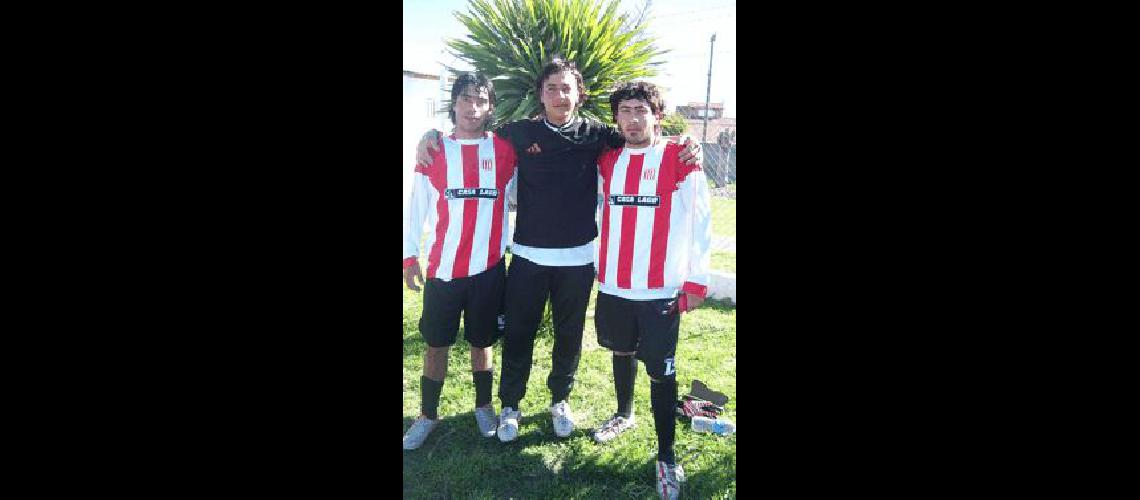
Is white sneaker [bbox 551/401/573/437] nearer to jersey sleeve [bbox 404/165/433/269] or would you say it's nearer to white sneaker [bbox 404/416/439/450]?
white sneaker [bbox 404/416/439/450]

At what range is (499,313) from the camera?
102 inches

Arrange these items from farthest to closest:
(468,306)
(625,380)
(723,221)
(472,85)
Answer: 1. (723,221)
2. (625,380)
3. (468,306)
4. (472,85)

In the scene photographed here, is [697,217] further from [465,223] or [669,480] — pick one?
[669,480]

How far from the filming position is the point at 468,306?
8.32 feet

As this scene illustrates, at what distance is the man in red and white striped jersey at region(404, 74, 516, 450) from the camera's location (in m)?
2.41

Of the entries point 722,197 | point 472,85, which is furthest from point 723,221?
point 472,85

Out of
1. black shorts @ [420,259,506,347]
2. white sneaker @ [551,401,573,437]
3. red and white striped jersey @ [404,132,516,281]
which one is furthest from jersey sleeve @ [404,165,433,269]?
white sneaker @ [551,401,573,437]

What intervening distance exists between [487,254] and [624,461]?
1008mm

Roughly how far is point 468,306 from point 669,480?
3.39 ft

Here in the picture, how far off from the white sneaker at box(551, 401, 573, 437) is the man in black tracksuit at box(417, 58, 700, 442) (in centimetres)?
36

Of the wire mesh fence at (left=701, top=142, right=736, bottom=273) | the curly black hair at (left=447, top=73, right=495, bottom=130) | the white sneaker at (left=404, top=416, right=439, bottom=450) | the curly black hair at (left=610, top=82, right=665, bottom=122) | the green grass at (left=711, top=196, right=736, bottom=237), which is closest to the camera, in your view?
the curly black hair at (left=610, top=82, right=665, bottom=122)
